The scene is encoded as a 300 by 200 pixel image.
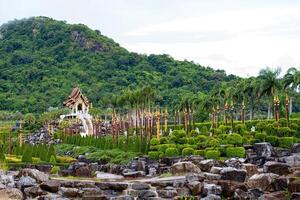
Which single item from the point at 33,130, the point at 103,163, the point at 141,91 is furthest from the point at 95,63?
the point at 103,163

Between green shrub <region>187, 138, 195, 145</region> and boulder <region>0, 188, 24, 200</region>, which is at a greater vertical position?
green shrub <region>187, 138, 195, 145</region>

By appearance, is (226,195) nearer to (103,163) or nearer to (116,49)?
(103,163)

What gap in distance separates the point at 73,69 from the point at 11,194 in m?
114

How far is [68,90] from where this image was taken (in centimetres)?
12725

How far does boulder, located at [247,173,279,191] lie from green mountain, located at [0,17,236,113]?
79490 mm

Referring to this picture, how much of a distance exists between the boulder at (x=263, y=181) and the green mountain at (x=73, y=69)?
79.5m

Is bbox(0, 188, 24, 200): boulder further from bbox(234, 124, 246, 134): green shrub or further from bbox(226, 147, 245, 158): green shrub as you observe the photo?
bbox(234, 124, 246, 134): green shrub

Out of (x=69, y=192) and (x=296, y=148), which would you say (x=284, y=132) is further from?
(x=69, y=192)

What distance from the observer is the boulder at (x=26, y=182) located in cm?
2901

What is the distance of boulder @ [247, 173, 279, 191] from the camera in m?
26.3

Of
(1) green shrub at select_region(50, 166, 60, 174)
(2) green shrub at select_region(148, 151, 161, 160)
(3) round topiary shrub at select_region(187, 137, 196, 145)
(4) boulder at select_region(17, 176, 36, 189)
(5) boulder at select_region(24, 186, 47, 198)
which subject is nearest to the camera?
(5) boulder at select_region(24, 186, 47, 198)

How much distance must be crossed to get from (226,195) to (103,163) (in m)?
23.3

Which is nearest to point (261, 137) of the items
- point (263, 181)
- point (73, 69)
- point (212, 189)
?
point (263, 181)

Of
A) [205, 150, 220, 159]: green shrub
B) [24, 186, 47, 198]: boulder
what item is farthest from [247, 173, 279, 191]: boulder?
[205, 150, 220, 159]: green shrub
